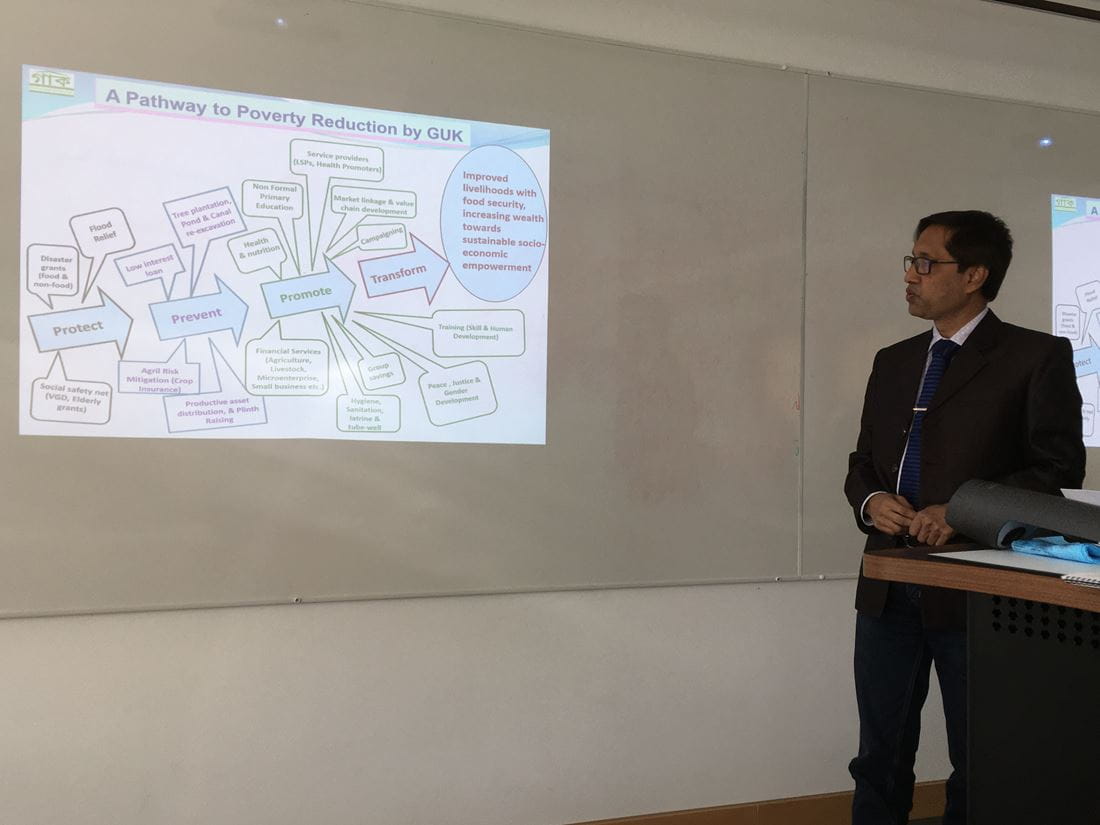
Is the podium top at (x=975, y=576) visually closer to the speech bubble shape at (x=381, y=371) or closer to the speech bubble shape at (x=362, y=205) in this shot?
the speech bubble shape at (x=381, y=371)

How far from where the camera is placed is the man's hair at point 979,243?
7.75ft

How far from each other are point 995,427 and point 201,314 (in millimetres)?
1933

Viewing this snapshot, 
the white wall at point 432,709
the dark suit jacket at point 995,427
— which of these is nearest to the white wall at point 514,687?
the white wall at point 432,709

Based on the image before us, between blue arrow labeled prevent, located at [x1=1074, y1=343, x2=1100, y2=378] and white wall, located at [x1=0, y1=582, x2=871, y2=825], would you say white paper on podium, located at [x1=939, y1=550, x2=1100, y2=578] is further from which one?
blue arrow labeled prevent, located at [x1=1074, y1=343, x2=1100, y2=378]

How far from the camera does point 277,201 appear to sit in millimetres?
2650

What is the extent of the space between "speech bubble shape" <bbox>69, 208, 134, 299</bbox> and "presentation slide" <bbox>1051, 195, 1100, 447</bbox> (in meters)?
3.01

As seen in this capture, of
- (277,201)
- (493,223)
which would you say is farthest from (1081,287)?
(277,201)

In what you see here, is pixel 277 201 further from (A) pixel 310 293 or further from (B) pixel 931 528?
(B) pixel 931 528

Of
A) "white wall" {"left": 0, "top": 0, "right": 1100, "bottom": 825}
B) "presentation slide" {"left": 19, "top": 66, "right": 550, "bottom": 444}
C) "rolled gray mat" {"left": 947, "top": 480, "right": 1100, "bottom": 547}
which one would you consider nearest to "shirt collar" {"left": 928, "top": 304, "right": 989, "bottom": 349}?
"rolled gray mat" {"left": 947, "top": 480, "right": 1100, "bottom": 547}

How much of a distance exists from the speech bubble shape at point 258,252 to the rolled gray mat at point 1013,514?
176 cm

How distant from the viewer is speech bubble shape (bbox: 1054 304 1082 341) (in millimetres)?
3541

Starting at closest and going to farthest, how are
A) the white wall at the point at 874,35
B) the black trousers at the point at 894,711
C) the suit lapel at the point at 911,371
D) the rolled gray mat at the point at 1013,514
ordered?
the rolled gray mat at the point at 1013,514 < the black trousers at the point at 894,711 < the suit lapel at the point at 911,371 < the white wall at the point at 874,35

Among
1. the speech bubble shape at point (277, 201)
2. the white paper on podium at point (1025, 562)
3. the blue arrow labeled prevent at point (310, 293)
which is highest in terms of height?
the speech bubble shape at point (277, 201)

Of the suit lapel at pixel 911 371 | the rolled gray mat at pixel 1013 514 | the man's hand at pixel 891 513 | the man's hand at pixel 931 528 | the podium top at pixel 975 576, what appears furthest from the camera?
the suit lapel at pixel 911 371
